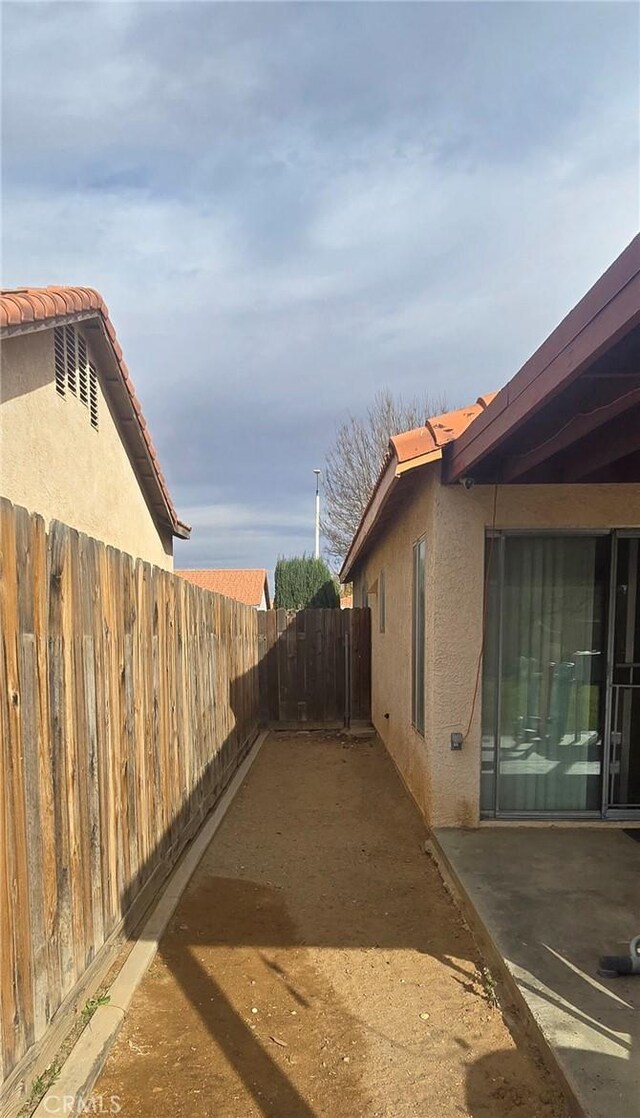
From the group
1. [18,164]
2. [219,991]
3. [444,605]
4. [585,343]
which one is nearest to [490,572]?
[444,605]

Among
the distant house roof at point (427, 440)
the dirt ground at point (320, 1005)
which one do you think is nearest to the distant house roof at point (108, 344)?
the distant house roof at point (427, 440)

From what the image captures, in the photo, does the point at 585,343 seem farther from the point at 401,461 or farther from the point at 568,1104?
the point at 568,1104

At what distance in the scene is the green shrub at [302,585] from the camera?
21672 mm

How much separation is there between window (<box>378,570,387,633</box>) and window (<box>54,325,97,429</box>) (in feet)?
15.0

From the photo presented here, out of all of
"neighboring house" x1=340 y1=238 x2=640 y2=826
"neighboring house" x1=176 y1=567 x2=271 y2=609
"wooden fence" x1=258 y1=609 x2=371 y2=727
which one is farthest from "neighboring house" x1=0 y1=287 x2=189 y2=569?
"neighboring house" x1=176 y1=567 x2=271 y2=609

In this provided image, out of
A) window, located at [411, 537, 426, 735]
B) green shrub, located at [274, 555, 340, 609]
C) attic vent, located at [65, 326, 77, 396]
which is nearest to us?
window, located at [411, 537, 426, 735]

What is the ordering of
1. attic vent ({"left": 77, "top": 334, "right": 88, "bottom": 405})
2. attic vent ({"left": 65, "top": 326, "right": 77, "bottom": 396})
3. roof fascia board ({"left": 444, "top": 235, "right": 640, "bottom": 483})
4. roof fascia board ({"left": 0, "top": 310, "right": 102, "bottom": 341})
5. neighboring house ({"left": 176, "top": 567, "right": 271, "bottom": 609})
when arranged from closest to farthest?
roof fascia board ({"left": 444, "top": 235, "right": 640, "bottom": 483}) → roof fascia board ({"left": 0, "top": 310, "right": 102, "bottom": 341}) → attic vent ({"left": 65, "top": 326, "right": 77, "bottom": 396}) → attic vent ({"left": 77, "top": 334, "right": 88, "bottom": 405}) → neighboring house ({"left": 176, "top": 567, "right": 271, "bottom": 609})

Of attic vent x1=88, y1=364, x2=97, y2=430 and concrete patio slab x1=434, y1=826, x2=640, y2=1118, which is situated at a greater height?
attic vent x1=88, y1=364, x2=97, y2=430

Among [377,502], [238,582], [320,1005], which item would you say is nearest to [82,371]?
[377,502]

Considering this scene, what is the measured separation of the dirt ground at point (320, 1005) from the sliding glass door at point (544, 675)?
1027 mm

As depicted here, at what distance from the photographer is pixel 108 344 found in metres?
8.17

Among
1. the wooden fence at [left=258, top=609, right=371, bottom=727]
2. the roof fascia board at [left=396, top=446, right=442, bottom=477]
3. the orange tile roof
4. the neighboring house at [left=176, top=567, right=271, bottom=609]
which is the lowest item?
the neighboring house at [left=176, top=567, right=271, bottom=609]

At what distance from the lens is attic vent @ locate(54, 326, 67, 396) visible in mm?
7012

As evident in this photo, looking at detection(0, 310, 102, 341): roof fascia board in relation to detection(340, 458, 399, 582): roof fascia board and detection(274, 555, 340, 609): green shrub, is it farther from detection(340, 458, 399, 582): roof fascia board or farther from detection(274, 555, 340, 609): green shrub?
detection(274, 555, 340, 609): green shrub
